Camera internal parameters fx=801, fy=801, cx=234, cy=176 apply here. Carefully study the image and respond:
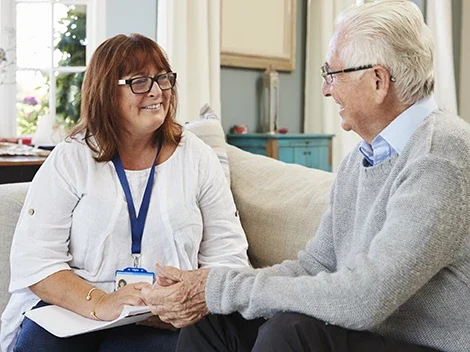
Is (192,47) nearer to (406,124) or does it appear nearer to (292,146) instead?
(292,146)

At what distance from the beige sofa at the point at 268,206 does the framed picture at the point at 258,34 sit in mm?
2302

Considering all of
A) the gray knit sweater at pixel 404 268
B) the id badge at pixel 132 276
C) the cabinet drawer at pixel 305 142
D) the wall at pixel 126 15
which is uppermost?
the wall at pixel 126 15

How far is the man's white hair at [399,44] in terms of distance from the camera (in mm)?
1572

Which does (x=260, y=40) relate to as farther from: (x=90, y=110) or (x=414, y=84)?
(x=414, y=84)

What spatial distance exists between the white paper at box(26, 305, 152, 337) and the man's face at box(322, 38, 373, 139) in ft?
2.18

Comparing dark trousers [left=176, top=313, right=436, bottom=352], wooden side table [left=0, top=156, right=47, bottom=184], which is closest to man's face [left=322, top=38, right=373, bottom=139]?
dark trousers [left=176, top=313, right=436, bottom=352]

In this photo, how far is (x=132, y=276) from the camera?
6.85 feet

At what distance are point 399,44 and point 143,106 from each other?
835 mm

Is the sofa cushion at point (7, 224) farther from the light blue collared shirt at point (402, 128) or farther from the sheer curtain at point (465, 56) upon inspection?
the sheer curtain at point (465, 56)

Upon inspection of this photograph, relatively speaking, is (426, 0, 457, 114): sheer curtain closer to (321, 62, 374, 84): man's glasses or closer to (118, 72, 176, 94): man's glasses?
(118, 72, 176, 94): man's glasses

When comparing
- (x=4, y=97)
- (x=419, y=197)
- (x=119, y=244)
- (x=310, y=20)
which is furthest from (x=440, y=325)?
(x=310, y=20)

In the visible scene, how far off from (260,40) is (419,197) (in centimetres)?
384

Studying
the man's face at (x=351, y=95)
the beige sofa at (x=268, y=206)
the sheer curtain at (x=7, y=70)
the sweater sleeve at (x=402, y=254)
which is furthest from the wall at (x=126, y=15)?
the sweater sleeve at (x=402, y=254)

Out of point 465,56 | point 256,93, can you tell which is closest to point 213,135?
point 256,93
